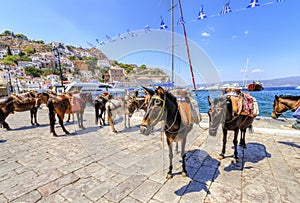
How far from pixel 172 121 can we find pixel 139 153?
6.31ft

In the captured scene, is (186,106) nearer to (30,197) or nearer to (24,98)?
(30,197)

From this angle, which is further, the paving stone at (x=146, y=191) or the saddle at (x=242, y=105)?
the saddle at (x=242, y=105)

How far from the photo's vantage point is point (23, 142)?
4547 millimetres

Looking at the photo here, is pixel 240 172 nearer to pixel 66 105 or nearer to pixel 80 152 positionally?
pixel 80 152

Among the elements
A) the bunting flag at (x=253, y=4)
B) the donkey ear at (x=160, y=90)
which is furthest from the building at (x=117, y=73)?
the bunting flag at (x=253, y=4)

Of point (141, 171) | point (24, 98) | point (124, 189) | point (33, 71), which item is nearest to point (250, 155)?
point (141, 171)

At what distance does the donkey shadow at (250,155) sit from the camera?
2856 millimetres

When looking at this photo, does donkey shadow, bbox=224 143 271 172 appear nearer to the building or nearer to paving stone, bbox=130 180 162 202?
paving stone, bbox=130 180 162 202

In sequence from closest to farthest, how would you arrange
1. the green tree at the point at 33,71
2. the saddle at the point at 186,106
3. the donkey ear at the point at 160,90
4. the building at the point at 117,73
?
1. the donkey ear at the point at 160,90
2. the saddle at the point at 186,106
3. the building at the point at 117,73
4. the green tree at the point at 33,71

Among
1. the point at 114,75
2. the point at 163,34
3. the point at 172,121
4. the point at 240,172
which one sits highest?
the point at 163,34

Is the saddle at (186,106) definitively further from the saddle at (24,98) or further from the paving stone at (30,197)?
the saddle at (24,98)

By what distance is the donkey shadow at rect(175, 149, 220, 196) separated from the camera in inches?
88.2

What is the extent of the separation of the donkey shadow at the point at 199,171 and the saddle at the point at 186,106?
109cm

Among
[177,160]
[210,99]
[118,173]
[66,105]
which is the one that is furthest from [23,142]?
[210,99]
